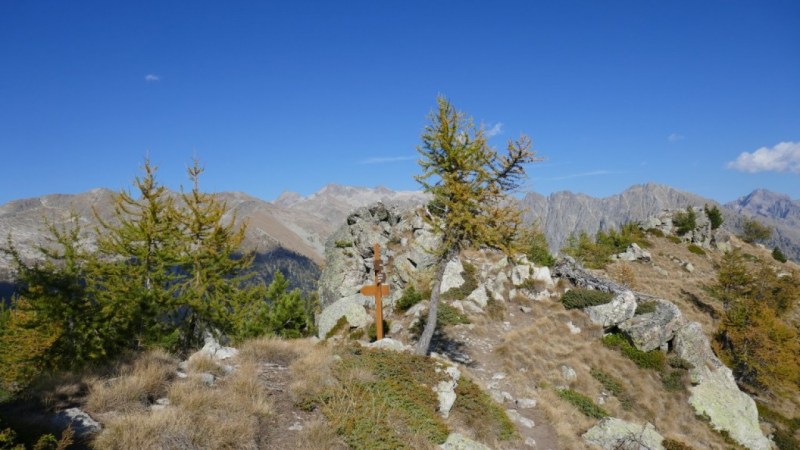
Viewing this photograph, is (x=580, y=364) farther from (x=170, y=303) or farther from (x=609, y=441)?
(x=170, y=303)

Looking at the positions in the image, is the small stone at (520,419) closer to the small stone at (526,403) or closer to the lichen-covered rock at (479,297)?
the small stone at (526,403)

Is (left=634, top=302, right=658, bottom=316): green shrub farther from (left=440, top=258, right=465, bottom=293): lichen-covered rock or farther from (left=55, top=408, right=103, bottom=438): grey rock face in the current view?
(left=55, top=408, right=103, bottom=438): grey rock face

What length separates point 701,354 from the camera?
2392cm

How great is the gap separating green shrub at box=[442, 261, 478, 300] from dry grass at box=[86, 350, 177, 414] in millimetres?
20215

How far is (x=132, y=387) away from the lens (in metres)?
8.78

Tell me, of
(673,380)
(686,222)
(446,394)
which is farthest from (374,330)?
(686,222)

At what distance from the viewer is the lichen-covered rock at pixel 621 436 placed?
14.3 metres

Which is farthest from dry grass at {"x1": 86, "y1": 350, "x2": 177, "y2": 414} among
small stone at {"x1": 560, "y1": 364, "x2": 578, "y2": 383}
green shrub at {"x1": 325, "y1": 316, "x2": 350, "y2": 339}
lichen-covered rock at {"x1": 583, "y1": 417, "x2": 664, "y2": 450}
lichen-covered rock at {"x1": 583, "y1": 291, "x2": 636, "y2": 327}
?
lichen-covered rock at {"x1": 583, "y1": 291, "x2": 636, "y2": 327}

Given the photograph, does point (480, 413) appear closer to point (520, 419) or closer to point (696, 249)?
point (520, 419)

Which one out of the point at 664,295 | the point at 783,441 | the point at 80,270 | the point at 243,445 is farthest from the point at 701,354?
the point at 80,270

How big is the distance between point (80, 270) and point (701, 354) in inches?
1329

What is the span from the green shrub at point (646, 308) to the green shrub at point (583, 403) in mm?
9955

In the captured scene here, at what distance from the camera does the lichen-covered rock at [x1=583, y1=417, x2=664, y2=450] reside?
14.3m

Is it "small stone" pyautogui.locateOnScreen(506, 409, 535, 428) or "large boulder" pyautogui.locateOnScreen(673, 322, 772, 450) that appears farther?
"large boulder" pyautogui.locateOnScreen(673, 322, 772, 450)
